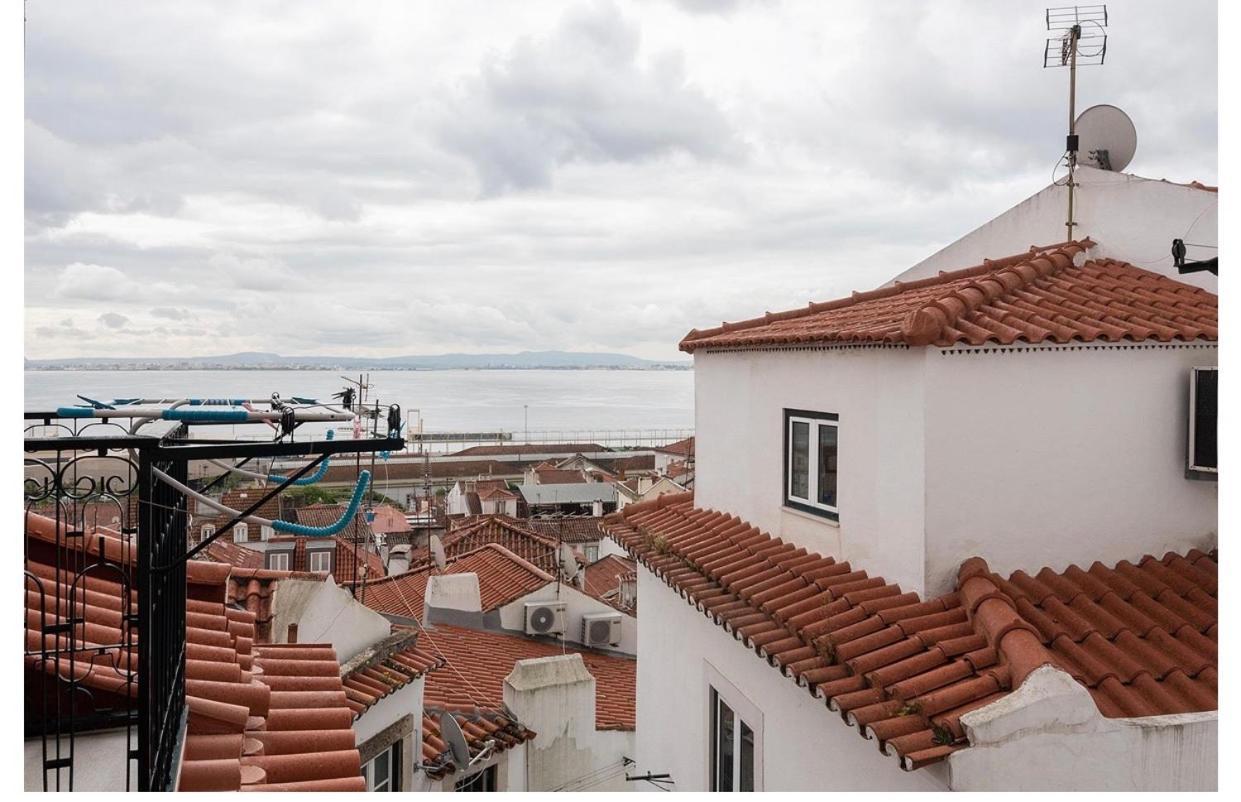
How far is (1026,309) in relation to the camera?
5746 millimetres

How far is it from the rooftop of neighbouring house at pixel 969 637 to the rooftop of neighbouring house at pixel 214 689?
104 inches

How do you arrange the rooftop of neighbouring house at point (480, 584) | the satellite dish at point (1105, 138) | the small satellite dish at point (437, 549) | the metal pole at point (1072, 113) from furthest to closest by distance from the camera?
the small satellite dish at point (437, 549), the rooftop of neighbouring house at point (480, 584), the satellite dish at point (1105, 138), the metal pole at point (1072, 113)

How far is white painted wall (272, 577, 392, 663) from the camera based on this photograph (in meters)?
9.24

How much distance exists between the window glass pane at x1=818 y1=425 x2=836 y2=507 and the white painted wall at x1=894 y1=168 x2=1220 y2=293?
292 centimetres

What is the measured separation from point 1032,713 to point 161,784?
3751 millimetres

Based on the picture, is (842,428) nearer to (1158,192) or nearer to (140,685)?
(1158,192)

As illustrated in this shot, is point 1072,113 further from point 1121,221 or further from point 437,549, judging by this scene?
point 437,549

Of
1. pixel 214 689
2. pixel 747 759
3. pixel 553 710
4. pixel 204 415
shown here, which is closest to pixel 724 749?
pixel 747 759

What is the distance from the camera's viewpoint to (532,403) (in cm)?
15250

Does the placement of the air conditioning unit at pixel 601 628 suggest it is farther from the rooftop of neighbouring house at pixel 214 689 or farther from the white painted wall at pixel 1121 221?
the rooftop of neighbouring house at pixel 214 689

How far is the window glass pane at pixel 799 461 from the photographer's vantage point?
6.75 m

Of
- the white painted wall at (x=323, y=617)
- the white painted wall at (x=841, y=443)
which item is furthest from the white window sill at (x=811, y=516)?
the white painted wall at (x=323, y=617)

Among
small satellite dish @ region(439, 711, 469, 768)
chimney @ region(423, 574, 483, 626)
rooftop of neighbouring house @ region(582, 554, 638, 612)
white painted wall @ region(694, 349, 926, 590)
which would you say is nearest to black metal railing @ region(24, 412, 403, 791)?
white painted wall @ region(694, 349, 926, 590)

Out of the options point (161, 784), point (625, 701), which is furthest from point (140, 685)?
point (625, 701)
